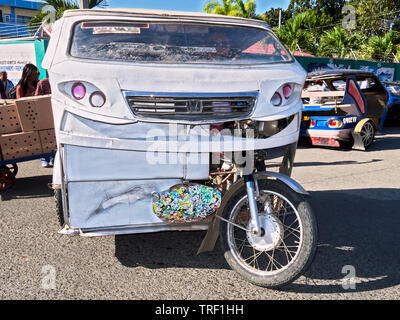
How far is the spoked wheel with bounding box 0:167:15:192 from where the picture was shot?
6004mm

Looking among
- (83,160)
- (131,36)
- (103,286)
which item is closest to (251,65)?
(131,36)

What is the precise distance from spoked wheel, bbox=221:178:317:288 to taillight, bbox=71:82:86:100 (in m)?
1.38

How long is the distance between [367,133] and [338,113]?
97cm

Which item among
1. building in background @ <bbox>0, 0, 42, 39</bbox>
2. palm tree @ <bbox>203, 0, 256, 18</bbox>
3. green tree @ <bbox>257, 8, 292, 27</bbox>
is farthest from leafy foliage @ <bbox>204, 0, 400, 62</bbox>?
building in background @ <bbox>0, 0, 42, 39</bbox>

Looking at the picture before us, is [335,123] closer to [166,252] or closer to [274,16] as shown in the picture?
[166,252]

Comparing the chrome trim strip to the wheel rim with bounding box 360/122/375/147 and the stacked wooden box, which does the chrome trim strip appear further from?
the wheel rim with bounding box 360/122/375/147

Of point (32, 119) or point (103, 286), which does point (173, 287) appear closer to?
point (103, 286)

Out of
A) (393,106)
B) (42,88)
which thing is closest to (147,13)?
(42,88)

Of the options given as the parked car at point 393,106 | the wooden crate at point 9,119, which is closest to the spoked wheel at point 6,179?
the wooden crate at point 9,119

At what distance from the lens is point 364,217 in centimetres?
481

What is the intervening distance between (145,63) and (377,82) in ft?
30.4

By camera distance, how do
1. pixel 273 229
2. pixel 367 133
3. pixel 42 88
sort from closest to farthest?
1. pixel 273 229
2. pixel 42 88
3. pixel 367 133

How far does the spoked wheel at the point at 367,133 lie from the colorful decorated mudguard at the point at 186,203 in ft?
23.9

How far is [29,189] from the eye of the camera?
6.12 m
